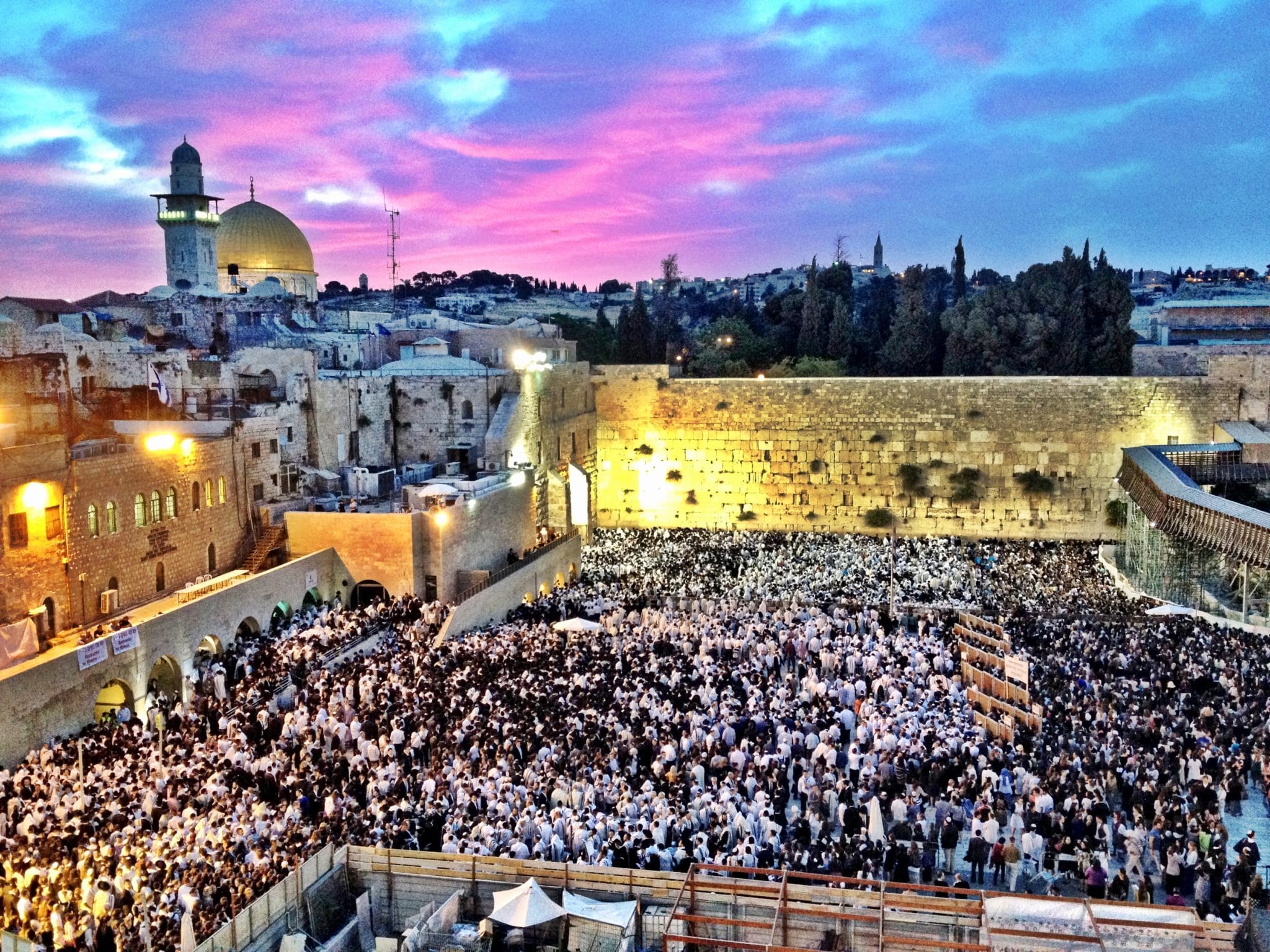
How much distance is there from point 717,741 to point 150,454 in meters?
11.5

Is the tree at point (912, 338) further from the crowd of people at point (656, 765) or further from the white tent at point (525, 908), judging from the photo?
the white tent at point (525, 908)

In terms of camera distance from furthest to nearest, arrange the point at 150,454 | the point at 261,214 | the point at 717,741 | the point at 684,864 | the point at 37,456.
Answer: the point at 261,214 → the point at 150,454 → the point at 37,456 → the point at 717,741 → the point at 684,864

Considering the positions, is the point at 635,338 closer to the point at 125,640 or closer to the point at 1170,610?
the point at 1170,610

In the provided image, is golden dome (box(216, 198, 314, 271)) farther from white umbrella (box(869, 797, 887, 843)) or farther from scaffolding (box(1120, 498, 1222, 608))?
white umbrella (box(869, 797, 887, 843))

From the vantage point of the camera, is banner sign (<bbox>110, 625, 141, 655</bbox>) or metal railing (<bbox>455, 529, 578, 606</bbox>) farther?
metal railing (<bbox>455, 529, 578, 606</bbox>)

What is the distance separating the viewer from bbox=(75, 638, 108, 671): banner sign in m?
14.5

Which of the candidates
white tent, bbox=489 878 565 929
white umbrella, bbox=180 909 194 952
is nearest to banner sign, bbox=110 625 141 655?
white umbrella, bbox=180 909 194 952

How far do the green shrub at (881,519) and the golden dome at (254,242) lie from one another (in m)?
23.9

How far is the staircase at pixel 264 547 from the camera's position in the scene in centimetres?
2112

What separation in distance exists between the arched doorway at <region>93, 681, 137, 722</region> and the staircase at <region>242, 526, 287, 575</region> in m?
5.12

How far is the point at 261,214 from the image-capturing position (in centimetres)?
4016

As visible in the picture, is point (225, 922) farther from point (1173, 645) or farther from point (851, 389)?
point (851, 389)

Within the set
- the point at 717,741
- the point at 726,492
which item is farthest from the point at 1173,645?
the point at 726,492

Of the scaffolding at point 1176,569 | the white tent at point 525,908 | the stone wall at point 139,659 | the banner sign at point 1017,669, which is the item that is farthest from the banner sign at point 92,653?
the scaffolding at point 1176,569
